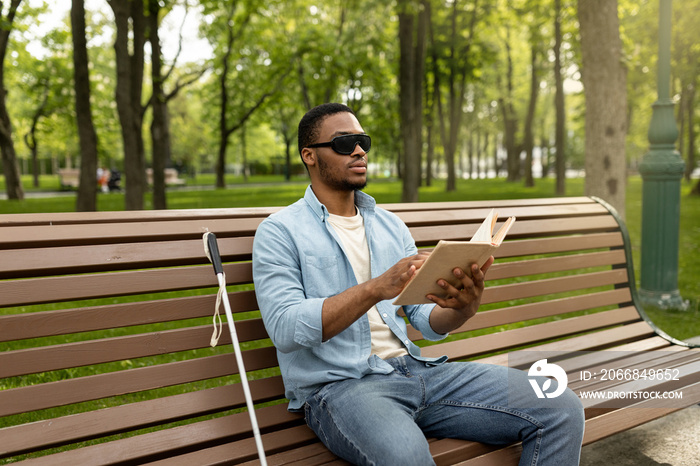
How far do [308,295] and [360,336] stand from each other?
28cm

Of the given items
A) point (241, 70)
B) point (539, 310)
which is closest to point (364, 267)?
point (539, 310)

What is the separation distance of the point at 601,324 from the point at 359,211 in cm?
206

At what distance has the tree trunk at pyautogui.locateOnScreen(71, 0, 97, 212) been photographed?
1134 cm

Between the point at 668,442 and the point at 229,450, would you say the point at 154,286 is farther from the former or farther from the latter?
the point at 668,442

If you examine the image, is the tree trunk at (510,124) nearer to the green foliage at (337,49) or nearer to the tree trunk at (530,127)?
the green foliage at (337,49)

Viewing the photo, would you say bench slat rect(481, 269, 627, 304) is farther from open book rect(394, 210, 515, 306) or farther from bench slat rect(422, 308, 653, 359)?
open book rect(394, 210, 515, 306)

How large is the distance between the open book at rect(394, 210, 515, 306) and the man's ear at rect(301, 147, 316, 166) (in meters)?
0.87

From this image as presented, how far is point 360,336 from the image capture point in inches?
104

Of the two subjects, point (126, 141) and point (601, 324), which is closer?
point (601, 324)

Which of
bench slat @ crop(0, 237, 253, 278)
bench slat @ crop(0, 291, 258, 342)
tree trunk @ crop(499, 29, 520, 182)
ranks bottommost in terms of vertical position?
bench slat @ crop(0, 291, 258, 342)

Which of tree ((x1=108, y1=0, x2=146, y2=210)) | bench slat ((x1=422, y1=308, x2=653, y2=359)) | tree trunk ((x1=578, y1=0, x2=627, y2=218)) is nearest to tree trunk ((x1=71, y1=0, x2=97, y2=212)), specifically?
tree ((x1=108, y1=0, x2=146, y2=210))

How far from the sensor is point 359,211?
2.98 metres

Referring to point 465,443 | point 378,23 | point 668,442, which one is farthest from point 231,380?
point 378,23

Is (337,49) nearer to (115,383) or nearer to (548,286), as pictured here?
(548,286)
